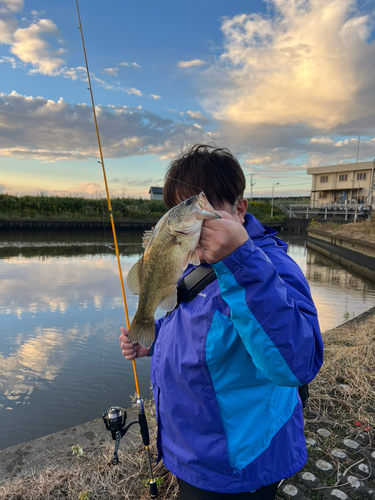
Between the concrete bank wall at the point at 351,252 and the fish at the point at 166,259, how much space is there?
15056 mm

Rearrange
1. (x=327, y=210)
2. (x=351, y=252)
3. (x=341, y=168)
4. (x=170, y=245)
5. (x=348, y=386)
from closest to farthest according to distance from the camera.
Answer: (x=170, y=245) → (x=348, y=386) → (x=351, y=252) → (x=327, y=210) → (x=341, y=168)

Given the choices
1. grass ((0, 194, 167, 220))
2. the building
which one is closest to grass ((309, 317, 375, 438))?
grass ((0, 194, 167, 220))

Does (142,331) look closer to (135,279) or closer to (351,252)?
(135,279)

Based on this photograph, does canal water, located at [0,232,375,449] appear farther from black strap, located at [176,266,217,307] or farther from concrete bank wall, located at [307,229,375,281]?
black strap, located at [176,266,217,307]

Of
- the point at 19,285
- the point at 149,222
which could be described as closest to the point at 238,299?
the point at 19,285

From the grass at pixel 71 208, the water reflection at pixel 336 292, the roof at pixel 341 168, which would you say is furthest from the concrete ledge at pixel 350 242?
the roof at pixel 341 168

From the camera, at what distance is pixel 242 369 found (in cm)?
152

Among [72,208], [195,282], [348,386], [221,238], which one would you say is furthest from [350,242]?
[72,208]

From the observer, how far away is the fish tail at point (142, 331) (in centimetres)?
172

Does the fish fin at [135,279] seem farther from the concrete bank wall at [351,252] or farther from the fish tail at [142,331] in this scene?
the concrete bank wall at [351,252]

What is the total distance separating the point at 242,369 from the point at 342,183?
56.7 meters

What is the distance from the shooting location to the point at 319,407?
359 cm

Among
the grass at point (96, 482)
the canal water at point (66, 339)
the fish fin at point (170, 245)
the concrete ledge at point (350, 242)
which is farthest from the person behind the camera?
the concrete ledge at point (350, 242)

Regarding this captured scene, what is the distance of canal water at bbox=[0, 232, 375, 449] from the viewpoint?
465 cm
